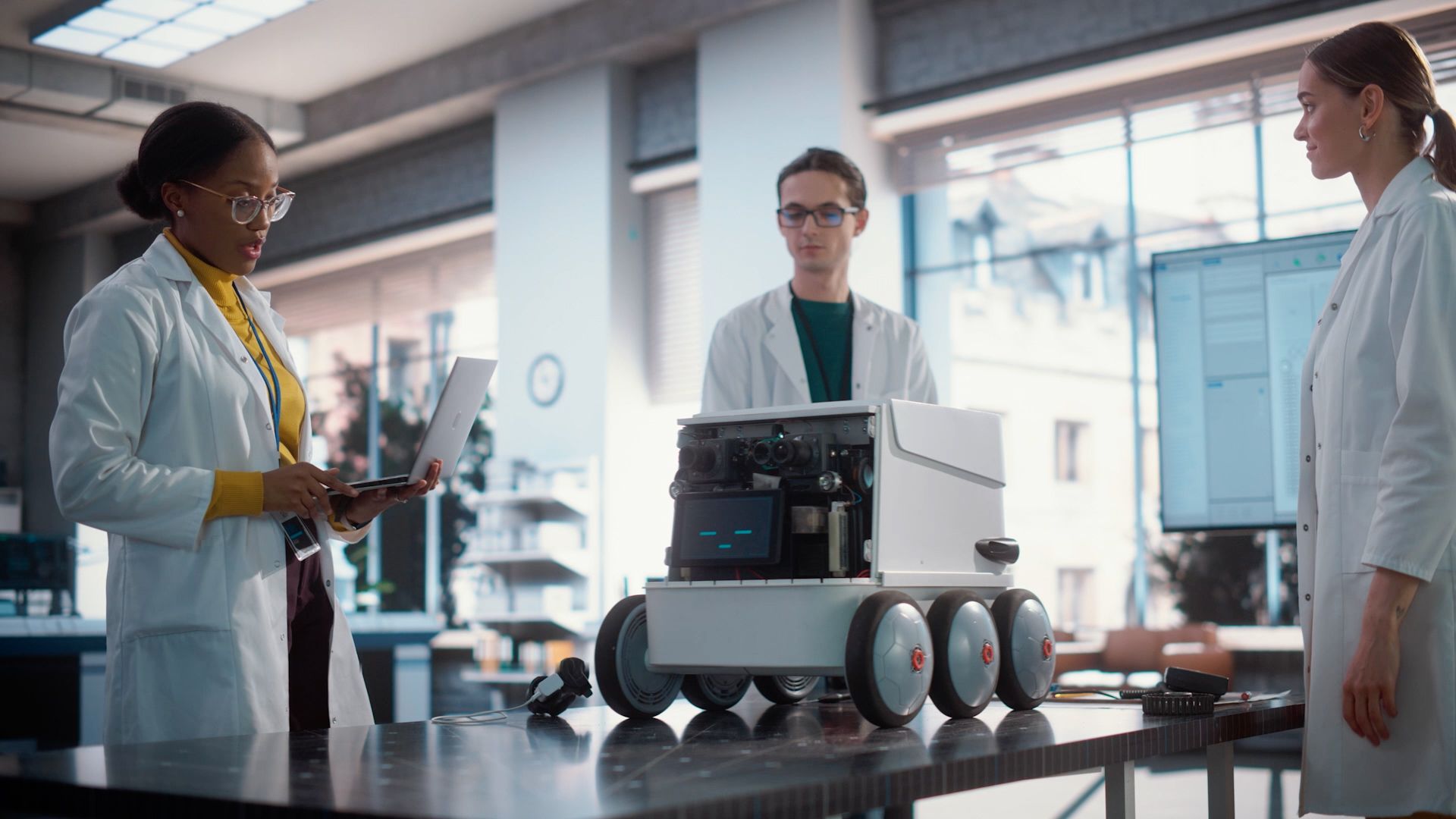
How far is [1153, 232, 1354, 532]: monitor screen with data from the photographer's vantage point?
94.0 inches

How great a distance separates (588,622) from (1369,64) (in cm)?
614

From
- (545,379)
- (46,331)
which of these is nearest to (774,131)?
(545,379)

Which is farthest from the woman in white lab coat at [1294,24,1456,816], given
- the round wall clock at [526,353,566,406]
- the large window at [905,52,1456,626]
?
the round wall clock at [526,353,566,406]

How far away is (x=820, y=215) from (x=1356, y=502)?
1.01 m

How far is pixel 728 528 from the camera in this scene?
5.22ft

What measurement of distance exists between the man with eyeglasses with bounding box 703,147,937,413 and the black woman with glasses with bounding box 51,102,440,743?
68cm

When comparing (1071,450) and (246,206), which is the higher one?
(246,206)

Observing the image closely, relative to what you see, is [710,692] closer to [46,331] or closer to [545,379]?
[545,379]

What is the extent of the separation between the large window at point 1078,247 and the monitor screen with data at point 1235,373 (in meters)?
3.53

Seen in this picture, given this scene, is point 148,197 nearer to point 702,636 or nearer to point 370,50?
point 702,636

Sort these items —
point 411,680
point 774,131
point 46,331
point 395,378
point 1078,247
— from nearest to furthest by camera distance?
point 411,680
point 1078,247
point 774,131
point 395,378
point 46,331

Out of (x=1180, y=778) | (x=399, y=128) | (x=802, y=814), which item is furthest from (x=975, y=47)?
(x=802, y=814)

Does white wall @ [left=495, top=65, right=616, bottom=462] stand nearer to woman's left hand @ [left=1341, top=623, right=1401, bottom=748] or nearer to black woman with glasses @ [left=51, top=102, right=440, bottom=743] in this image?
black woman with glasses @ [left=51, top=102, right=440, bottom=743]

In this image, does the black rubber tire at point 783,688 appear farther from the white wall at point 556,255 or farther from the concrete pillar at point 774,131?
the white wall at point 556,255
